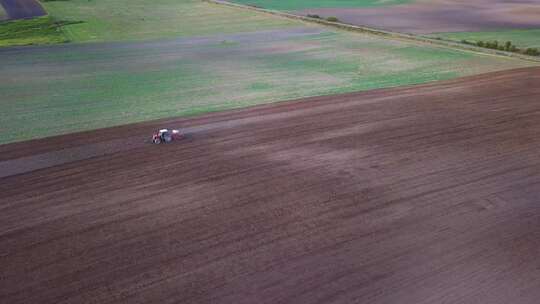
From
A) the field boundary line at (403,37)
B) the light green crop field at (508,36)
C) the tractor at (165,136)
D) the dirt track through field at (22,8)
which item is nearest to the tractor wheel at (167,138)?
the tractor at (165,136)

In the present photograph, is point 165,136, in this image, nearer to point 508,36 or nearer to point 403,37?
point 403,37

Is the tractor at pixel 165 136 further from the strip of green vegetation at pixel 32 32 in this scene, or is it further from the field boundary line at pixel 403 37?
the strip of green vegetation at pixel 32 32

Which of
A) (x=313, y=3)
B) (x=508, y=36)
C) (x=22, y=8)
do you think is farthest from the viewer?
(x=313, y=3)

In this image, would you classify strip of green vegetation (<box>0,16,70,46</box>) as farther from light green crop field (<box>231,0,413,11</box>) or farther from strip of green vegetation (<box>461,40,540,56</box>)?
strip of green vegetation (<box>461,40,540,56</box>)

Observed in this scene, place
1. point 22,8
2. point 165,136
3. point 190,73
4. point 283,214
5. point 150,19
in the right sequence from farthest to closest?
point 22,8 → point 150,19 → point 190,73 → point 165,136 → point 283,214

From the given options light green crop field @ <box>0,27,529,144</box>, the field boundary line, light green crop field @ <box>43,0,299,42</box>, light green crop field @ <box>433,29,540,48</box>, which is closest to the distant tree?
the field boundary line

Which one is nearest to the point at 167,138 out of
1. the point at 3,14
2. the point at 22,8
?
the point at 3,14
